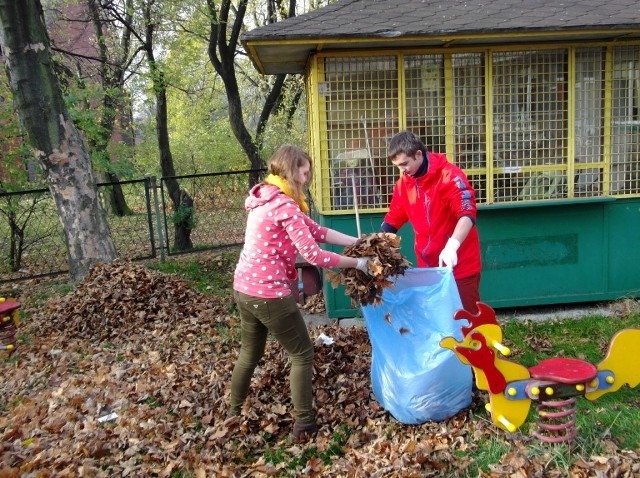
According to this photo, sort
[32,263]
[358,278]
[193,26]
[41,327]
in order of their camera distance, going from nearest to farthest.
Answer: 1. [358,278]
2. [41,327]
3. [32,263]
4. [193,26]

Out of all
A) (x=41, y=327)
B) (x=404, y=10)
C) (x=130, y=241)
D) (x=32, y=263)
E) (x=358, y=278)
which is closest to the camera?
(x=358, y=278)

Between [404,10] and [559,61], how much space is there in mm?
1627

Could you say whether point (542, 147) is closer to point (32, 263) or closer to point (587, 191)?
point (587, 191)

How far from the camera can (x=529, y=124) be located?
5.84 metres

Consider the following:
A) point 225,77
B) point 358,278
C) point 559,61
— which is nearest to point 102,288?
point 358,278

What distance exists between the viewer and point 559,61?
18.9 ft

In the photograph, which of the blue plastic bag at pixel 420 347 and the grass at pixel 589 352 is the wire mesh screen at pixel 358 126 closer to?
the grass at pixel 589 352

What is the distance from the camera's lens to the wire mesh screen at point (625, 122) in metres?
5.82

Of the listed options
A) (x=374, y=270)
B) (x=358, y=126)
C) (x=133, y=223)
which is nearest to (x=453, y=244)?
(x=374, y=270)

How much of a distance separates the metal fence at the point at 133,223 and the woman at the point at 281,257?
6.17 metres

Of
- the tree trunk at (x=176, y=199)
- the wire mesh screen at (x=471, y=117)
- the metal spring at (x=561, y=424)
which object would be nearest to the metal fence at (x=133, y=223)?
the tree trunk at (x=176, y=199)

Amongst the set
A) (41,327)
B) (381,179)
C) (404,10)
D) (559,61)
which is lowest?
(41,327)

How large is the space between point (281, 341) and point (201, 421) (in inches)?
37.3

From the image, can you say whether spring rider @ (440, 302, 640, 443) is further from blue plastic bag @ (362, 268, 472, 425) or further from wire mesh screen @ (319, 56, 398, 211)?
wire mesh screen @ (319, 56, 398, 211)
